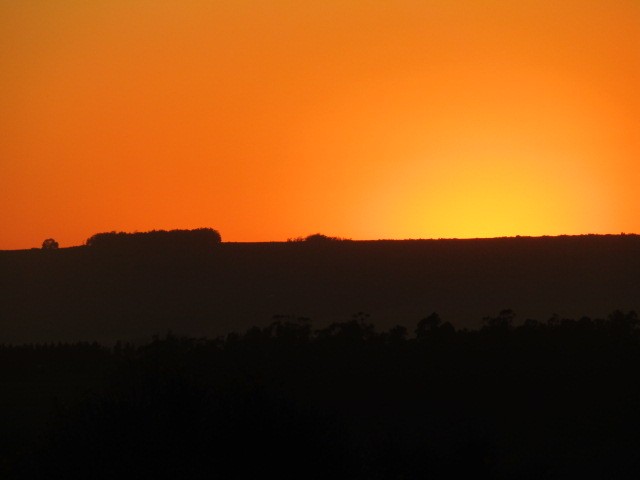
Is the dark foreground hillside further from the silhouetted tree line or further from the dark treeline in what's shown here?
the dark treeline

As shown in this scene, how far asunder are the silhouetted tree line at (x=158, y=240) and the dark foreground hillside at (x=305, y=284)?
0.59 meters

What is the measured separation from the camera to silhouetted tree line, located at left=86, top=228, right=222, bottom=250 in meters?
75.2

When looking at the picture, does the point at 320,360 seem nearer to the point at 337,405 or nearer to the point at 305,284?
the point at 337,405

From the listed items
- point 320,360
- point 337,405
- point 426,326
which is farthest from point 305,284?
point 337,405

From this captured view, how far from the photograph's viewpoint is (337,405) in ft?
122

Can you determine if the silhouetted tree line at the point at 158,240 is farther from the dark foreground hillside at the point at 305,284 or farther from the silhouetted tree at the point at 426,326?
the silhouetted tree at the point at 426,326

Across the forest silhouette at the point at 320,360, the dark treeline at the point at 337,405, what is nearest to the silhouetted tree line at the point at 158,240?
the forest silhouette at the point at 320,360

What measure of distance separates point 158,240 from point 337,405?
39472 mm

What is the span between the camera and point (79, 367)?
142ft

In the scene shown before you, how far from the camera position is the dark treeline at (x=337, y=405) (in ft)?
83.6

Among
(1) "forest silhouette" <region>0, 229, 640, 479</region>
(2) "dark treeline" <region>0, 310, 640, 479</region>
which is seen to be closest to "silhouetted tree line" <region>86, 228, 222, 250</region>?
(1) "forest silhouette" <region>0, 229, 640, 479</region>

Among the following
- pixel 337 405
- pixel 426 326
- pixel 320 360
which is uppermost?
pixel 426 326

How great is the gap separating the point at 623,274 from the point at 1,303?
24.7 m

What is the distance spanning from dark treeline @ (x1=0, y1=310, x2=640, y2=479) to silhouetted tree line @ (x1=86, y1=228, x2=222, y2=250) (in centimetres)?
2138
